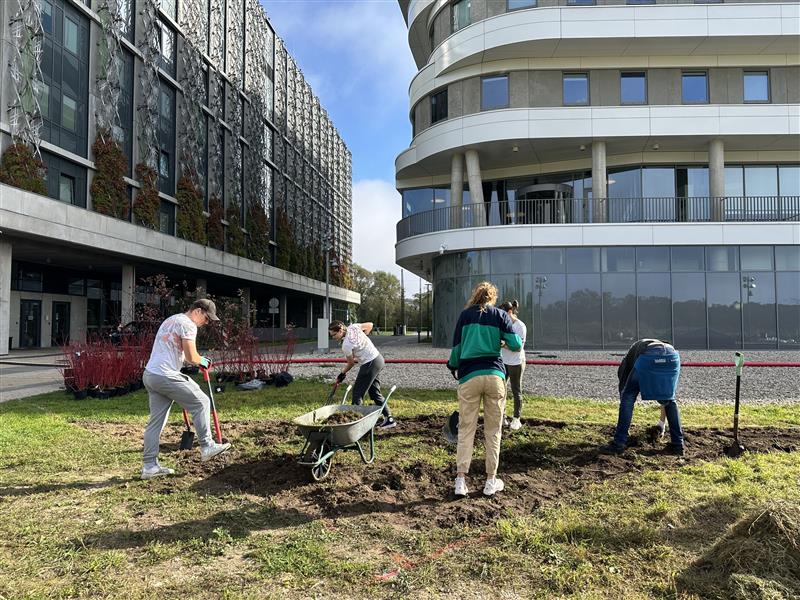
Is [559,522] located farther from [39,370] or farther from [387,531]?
[39,370]

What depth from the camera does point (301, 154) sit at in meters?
56.0

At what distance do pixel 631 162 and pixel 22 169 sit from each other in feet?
85.5

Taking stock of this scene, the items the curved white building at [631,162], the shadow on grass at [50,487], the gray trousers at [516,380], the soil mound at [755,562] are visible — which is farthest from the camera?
the curved white building at [631,162]

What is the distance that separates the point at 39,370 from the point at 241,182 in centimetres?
2761

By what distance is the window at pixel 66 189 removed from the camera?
23959 millimetres

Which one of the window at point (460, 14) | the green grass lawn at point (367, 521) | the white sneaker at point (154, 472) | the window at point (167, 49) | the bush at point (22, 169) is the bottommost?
the green grass lawn at point (367, 521)

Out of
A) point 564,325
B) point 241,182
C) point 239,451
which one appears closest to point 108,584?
point 239,451

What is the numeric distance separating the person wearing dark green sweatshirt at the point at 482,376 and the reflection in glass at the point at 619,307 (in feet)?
60.9

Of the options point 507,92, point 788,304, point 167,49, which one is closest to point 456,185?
point 507,92

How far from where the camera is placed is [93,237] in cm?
2328

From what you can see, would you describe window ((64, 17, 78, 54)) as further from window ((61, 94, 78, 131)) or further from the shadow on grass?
the shadow on grass

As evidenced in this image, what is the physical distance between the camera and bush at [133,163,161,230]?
27906 millimetres

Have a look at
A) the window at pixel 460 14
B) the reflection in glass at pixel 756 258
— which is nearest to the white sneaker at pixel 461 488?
the reflection in glass at pixel 756 258

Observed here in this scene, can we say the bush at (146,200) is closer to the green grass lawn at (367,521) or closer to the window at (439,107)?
the window at (439,107)
